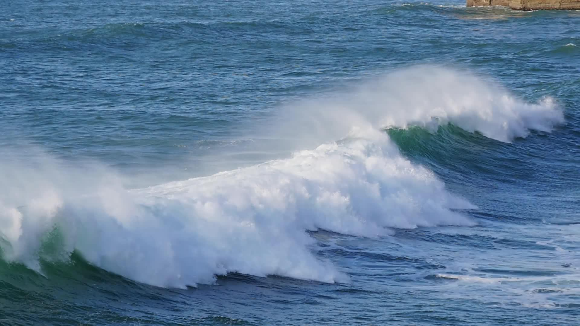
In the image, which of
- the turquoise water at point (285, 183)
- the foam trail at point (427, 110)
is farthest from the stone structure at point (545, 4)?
the foam trail at point (427, 110)

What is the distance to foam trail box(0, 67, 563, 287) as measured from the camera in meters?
9.05

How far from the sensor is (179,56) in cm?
3256

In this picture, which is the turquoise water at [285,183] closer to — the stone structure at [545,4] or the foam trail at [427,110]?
the foam trail at [427,110]

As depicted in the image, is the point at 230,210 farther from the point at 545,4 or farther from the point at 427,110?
the point at 545,4

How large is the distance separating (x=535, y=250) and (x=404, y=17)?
3891 cm

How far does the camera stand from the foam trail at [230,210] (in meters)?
9.05

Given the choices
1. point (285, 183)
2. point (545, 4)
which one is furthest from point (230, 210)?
point (545, 4)

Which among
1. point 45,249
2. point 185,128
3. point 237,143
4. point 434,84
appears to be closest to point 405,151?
point 237,143

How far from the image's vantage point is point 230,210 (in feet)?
35.6

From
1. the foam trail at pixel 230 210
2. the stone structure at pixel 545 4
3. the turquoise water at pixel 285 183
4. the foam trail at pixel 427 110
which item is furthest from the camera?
the stone structure at pixel 545 4

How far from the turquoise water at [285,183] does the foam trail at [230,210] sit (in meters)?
0.03

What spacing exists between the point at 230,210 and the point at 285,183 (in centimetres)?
159

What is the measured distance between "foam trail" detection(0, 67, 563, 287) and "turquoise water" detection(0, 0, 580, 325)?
0.03 metres

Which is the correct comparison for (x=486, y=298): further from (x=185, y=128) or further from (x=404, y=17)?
(x=404, y=17)
